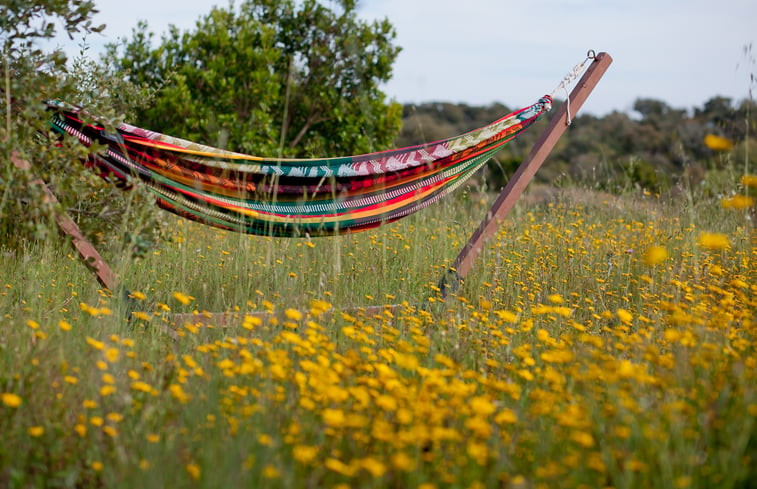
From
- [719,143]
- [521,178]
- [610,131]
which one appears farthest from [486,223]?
[610,131]

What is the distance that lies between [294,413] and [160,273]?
6.88ft

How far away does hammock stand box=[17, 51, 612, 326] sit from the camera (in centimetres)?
250

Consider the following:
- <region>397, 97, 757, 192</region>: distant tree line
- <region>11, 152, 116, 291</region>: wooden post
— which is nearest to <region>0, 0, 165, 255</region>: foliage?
<region>11, 152, 116, 291</region>: wooden post

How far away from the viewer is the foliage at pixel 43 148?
2217mm

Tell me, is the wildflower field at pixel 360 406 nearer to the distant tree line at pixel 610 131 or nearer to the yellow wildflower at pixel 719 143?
the yellow wildflower at pixel 719 143

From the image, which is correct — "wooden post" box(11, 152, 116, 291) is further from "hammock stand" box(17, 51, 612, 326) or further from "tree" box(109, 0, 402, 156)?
"tree" box(109, 0, 402, 156)

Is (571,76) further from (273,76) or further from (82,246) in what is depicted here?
(273,76)

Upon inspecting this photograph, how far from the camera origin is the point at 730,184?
514 centimetres

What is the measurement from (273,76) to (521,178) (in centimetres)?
553

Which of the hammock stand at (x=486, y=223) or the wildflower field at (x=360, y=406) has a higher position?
the hammock stand at (x=486, y=223)

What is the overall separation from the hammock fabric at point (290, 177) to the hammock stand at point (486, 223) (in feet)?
0.61

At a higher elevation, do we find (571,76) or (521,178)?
(571,76)

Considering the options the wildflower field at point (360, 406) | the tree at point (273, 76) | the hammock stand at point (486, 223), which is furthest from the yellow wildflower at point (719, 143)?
the tree at point (273, 76)

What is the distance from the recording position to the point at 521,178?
327 cm
